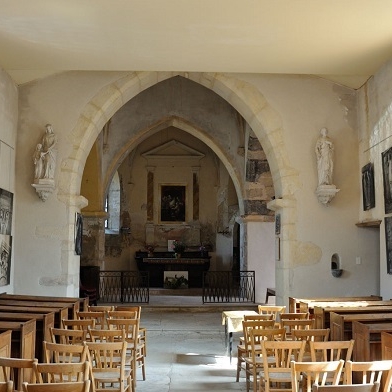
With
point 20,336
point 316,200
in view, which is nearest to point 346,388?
point 20,336

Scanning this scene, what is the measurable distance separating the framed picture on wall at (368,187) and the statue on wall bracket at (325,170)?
46 cm

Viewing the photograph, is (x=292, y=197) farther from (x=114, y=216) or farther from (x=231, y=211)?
(x=114, y=216)

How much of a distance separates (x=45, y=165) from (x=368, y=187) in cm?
527

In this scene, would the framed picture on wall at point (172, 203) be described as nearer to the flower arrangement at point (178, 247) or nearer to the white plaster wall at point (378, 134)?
the flower arrangement at point (178, 247)

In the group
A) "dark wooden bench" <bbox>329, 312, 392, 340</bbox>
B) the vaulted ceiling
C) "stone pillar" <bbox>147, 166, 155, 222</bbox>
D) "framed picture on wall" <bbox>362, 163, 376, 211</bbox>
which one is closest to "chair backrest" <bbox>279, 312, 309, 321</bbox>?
"dark wooden bench" <bbox>329, 312, 392, 340</bbox>

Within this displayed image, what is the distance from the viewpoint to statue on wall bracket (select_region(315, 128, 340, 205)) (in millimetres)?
9844

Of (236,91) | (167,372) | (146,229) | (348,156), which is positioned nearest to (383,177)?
(348,156)

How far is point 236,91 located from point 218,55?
177 centimetres

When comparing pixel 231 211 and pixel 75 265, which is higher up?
A: pixel 231 211

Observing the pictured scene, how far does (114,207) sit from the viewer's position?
20.4 m

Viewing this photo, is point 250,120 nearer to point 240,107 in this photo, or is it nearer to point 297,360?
point 240,107

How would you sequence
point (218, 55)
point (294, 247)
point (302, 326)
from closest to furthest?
point (302, 326)
point (218, 55)
point (294, 247)

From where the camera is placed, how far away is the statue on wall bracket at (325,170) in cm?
984

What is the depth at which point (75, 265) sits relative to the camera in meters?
10.2
